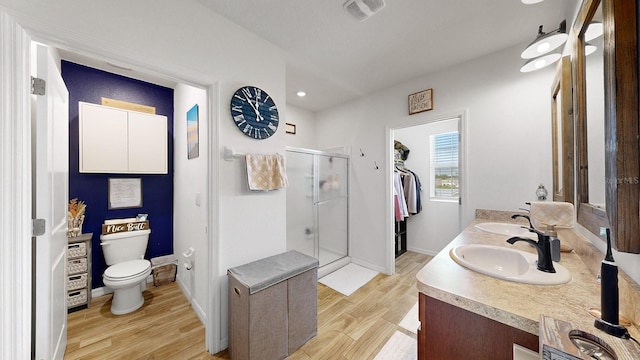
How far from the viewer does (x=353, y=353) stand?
5.33ft

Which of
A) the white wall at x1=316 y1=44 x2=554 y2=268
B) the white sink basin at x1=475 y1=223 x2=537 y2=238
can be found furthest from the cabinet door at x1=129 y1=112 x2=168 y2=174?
the white sink basin at x1=475 y1=223 x2=537 y2=238

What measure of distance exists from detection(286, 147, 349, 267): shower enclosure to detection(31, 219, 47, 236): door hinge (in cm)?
184

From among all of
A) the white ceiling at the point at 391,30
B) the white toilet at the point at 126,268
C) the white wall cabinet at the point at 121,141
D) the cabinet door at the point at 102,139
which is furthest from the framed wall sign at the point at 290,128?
the white toilet at the point at 126,268

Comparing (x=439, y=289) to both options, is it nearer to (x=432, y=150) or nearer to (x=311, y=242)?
(x=311, y=242)

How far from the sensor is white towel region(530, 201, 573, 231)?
1.20 metres

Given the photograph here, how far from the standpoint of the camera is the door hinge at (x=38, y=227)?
1092mm

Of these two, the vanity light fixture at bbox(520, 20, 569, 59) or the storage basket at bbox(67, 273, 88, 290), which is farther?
the storage basket at bbox(67, 273, 88, 290)

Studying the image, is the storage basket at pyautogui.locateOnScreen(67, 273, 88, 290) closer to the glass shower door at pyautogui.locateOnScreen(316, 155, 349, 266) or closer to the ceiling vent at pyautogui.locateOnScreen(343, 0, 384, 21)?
the glass shower door at pyautogui.locateOnScreen(316, 155, 349, 266)

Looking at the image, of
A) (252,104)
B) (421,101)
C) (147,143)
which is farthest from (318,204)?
(147,143)

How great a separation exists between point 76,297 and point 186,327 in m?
1.22

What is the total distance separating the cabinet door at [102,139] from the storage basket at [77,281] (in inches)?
40.9

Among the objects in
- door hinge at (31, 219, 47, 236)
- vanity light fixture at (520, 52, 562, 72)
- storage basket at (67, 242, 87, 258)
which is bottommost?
storage basket at (67, 242, 87, 258)

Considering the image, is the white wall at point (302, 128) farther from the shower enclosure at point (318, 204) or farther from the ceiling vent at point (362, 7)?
the ceiling vent at point (362, 7)

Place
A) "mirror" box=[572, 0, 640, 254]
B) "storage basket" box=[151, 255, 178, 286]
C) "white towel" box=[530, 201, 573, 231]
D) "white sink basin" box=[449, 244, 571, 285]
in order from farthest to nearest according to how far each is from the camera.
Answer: "storage basket" box=[151, 255, 178, 286], "white towel" box=[530, 201, 573, 231], "white sink basin" box=[449, 244, 571, 285], "mirror" box=[572, 0, 640, 254]
